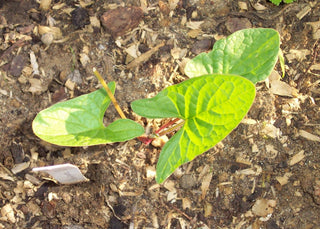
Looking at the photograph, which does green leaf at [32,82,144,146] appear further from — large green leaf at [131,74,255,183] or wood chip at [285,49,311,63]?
wood chip at [285,49,311,63]

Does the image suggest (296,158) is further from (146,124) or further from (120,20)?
(120,20)

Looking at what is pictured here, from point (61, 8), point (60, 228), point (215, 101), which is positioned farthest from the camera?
point (61, 8)

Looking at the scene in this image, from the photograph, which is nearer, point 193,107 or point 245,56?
point 193,107

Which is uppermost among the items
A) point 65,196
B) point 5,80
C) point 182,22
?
point 182,22

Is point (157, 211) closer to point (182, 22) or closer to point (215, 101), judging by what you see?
point (215, 101)

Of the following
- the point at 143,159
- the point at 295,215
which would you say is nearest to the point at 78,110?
the point at 143,159

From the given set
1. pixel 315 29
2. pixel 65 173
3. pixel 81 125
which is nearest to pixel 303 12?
pixel 315 29

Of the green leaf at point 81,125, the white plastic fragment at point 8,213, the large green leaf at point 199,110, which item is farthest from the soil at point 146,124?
the large green leaf at point 199,110
